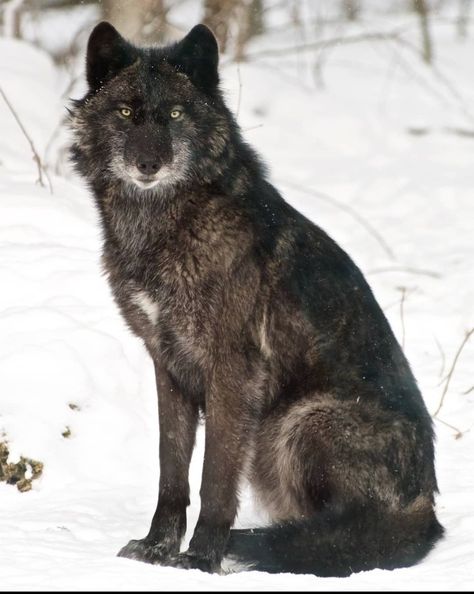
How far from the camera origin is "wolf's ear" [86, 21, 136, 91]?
14.4ft

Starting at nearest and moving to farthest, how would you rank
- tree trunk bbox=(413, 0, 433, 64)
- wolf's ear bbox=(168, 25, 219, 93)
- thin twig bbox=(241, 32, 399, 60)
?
wolf's ear bbox=(168, 25, 219, 93) → thin twig bbox=(241, 32, 399, 60) → tree trunk bbox=(413, 0, 433, 64)

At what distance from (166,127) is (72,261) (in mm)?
2701

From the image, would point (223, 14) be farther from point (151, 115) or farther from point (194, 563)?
point (194, 563)

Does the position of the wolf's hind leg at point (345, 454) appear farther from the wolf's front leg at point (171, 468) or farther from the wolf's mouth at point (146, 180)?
the wolf's mouth at point (146, 180)

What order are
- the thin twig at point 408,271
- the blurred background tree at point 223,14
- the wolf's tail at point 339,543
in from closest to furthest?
the wolf's tail at point 339,543
the thin twig at point 408,271
the blurred background tree at point 223,14

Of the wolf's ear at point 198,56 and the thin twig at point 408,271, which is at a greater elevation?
the wolf's ear at point 198,56

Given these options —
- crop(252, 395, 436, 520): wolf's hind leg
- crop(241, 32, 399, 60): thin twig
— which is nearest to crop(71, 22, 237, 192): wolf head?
crop(252, 395, 436, 520): wolf's hind leg

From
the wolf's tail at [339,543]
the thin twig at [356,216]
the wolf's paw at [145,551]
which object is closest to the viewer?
the wolf's tail at [339,543]

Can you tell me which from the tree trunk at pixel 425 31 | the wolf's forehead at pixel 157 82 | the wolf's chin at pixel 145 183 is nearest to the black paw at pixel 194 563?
the wolf's chin at pixel 145 183

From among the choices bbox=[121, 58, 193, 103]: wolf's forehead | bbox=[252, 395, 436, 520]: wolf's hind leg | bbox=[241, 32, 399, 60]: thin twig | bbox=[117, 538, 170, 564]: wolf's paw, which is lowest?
bbox=[241, 32, 399, 60]: thin twig

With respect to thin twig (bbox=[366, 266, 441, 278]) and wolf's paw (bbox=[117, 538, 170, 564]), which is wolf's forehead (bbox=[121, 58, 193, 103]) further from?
thin twig (bbox=[366, 266, 441, 278])

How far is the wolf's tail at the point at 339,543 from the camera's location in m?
4.10

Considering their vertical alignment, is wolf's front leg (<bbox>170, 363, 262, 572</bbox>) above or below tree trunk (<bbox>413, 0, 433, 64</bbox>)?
above

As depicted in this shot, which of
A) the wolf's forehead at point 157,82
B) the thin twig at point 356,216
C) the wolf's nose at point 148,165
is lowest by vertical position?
the thin twig at point 356,216
